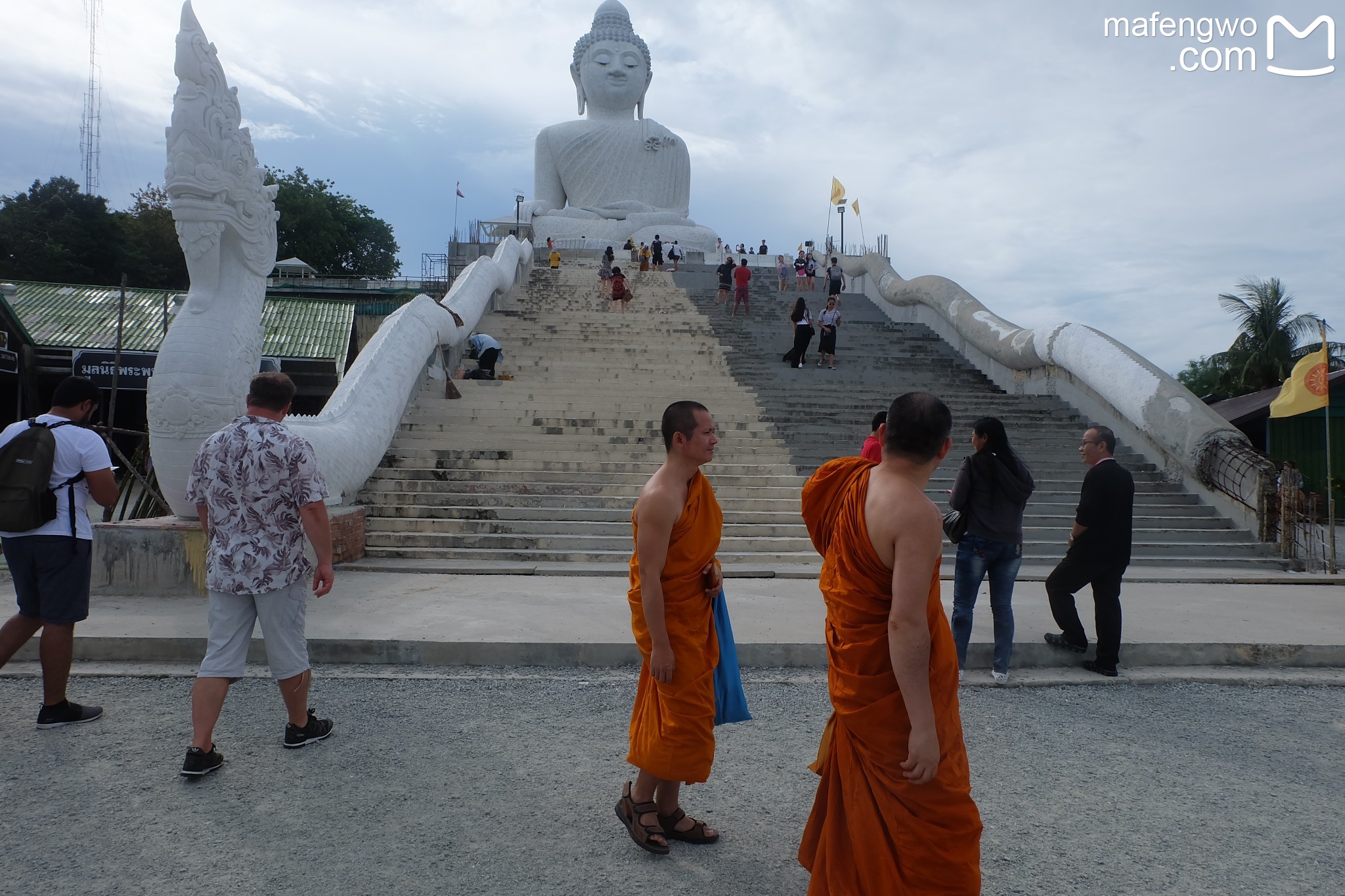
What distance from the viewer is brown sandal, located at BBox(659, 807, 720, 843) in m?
2.70

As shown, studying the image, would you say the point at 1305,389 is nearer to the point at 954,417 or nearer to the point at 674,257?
the point at 954,417

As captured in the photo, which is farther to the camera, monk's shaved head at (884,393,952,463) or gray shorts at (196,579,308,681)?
gray shorts at (196,579,308,681)

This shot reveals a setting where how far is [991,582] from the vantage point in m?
4.45

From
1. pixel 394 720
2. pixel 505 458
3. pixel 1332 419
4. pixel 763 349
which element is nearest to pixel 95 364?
pixel 505 458

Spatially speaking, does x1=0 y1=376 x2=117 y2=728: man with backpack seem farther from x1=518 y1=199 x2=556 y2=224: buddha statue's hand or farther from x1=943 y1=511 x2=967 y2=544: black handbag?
x1=518 y1=199 x2=556 y2=224: buddha statue's hand

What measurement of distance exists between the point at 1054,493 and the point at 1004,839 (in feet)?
21.5

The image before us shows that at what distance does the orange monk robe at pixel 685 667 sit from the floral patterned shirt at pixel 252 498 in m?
1.41

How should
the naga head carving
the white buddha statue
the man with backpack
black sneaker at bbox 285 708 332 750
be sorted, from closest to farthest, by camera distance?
1. black sneaker at bbox 285 708 332 750
2. the man with backpack
3. the naga head carving
4. the white buddha statue

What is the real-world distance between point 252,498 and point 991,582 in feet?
11.2

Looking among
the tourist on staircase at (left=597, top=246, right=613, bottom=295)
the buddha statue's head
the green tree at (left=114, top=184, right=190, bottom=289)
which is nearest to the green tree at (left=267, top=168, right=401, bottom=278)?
the green tree at (left=114, top=184, right=190, bottom=289)

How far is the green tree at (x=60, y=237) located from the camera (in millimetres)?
25578

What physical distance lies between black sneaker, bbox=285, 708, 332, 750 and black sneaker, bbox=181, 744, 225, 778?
29 cm

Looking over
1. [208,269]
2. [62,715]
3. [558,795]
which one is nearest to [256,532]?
[62,715]

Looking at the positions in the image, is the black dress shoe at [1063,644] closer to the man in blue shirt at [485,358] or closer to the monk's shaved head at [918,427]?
the monk's shaved head at [918,427]
